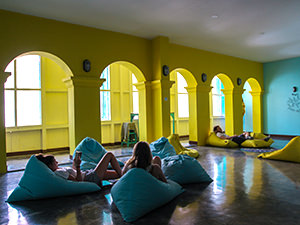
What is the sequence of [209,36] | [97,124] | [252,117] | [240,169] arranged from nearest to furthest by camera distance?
[240,169] < [97,124] < [209,36] < [252,117]

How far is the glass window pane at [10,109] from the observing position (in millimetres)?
7182

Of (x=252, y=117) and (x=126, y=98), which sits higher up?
(x=126, y=98)

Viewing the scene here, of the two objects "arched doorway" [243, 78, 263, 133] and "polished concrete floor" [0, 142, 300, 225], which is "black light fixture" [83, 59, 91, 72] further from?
"arched doorway" [243, 78, 263, 133]

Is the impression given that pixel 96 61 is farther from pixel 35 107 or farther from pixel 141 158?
pixel 141 158

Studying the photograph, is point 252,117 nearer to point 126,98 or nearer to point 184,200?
point 126,98

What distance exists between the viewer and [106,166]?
383cm

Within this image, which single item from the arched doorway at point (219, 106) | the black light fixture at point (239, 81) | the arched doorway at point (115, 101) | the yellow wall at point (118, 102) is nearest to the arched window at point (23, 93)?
the arched doorway at point (115, 101)

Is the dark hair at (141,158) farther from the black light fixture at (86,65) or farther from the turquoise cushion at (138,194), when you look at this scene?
the black light fixture at (86,65)

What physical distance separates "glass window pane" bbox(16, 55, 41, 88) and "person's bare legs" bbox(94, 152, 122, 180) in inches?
191

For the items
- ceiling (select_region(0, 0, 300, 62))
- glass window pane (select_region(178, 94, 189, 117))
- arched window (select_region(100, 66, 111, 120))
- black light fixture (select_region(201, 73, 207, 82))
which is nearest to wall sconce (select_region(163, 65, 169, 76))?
ceiling (select_region(0, 0, 300, 62))

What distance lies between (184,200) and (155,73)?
185 inches

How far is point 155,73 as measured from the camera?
730cm

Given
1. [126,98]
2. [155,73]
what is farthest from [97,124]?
[126,98]

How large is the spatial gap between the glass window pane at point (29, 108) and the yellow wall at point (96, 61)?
2004mm
